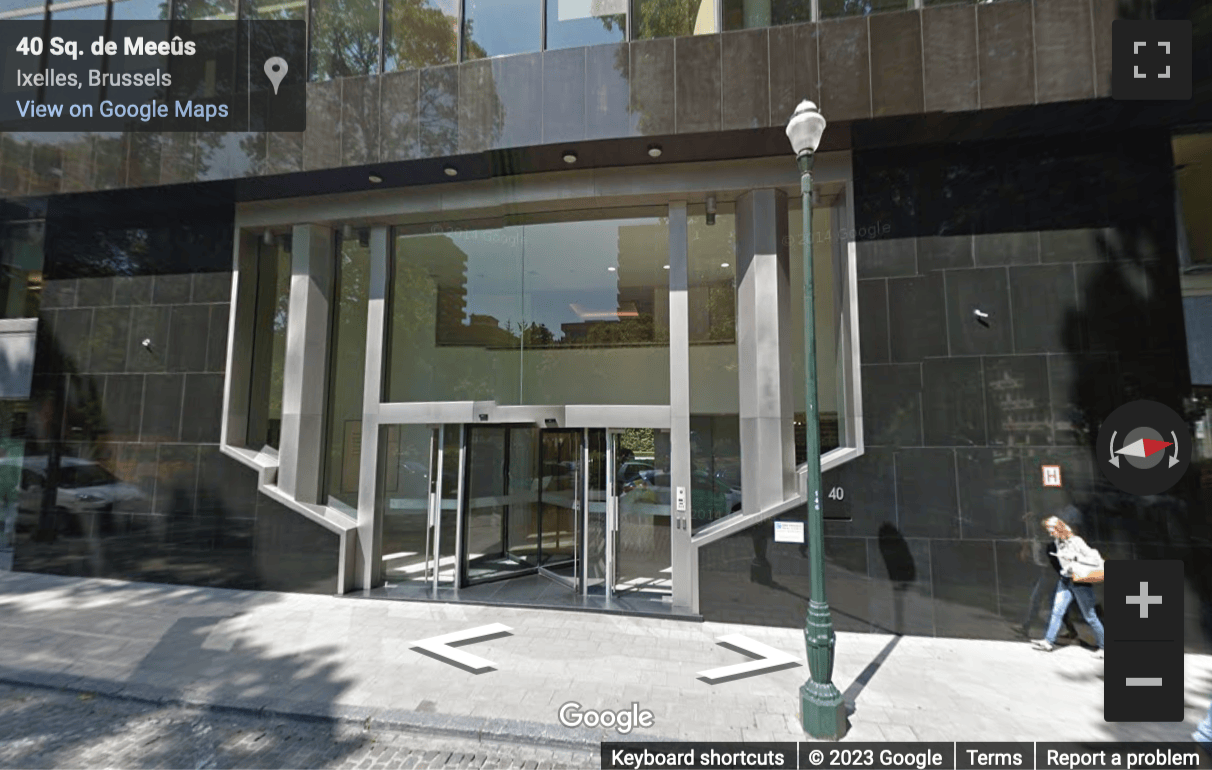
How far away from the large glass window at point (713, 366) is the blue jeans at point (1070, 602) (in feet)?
13.3

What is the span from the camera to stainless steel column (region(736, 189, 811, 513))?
26.9ft

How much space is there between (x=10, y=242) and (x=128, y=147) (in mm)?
5355

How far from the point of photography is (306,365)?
9.78 metres

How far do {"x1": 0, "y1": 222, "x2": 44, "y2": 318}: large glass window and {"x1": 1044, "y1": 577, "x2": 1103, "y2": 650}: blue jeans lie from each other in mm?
18921

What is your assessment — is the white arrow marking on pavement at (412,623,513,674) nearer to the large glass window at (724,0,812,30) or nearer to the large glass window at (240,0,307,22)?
the large glass window at (724,0,812,30)

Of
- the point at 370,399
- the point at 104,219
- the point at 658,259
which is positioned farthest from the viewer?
the point at 104,219

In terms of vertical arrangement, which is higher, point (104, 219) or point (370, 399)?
point (104, 219)

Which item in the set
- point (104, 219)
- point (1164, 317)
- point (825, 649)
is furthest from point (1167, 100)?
point (104, 219)

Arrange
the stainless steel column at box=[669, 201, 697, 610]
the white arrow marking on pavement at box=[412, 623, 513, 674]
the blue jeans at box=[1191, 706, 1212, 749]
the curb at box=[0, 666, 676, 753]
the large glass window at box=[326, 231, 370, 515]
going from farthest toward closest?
the large glass window at box=[326, 231, 370, 515], the stainless steel column at box=[669, 201, 697, 610], the white arrow marking on pavement at box=[412, 623, 513, 674], the curb at box=[0, 666, 676, 753], the blue jeans at box=[1191, 706, 1212, 749]

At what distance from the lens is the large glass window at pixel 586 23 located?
8.23 metres

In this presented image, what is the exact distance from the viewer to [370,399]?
9.69m

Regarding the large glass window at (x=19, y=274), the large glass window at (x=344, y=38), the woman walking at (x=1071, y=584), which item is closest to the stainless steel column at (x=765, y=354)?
the woman walking at (x=1071, y=584)

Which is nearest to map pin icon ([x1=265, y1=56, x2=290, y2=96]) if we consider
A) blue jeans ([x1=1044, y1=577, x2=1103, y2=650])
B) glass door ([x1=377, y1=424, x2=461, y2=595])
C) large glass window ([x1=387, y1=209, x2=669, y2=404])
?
large glass window ([x1=387, y1=209, x2=669, y2=404])

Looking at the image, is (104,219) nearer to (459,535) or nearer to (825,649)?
(459,535)
